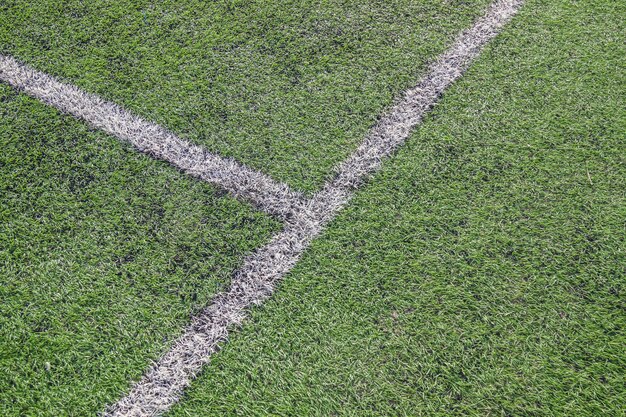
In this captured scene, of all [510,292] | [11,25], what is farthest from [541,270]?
[11,25]

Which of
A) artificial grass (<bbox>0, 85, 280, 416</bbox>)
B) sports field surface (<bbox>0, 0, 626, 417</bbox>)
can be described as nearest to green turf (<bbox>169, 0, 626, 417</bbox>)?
sports field surface (<bbox>0, 0, 626, 417</bbox>)

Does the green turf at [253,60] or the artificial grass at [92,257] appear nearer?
the artificial grass at [92,257]

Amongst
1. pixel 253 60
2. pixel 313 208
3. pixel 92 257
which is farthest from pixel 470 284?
pixel 253 60

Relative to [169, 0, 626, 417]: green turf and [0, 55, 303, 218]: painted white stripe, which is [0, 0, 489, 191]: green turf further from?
[169, 0, 626, 417]: green turf

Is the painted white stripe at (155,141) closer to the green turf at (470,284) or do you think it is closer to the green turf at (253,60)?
the green turf at (253,60)

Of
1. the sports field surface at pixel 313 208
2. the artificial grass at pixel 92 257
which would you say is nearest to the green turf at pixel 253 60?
the sports field surface at pixel 313 208

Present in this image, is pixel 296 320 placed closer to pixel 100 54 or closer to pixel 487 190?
pixel 487 190
